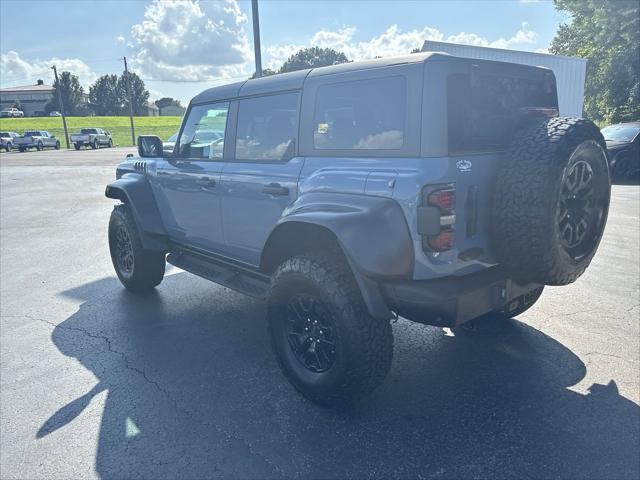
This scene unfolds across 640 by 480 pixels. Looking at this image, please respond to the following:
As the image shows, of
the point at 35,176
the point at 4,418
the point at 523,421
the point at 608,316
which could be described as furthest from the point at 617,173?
the point at 35,176

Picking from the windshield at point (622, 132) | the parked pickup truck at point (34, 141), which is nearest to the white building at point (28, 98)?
the parked pickup truck at point (34, 141)

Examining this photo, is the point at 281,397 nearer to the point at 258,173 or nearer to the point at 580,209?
the point at 258,173

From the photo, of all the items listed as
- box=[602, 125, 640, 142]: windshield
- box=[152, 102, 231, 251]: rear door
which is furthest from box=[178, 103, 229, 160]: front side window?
box=[602, 125, 640, 142]: windshield

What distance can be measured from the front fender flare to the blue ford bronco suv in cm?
169

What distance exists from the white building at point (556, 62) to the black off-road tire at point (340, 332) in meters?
13.0

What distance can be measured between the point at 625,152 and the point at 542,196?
13.1 meters

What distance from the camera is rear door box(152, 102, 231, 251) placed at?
4.02 meters

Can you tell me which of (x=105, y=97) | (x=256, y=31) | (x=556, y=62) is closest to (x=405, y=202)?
(x=256, y=31)

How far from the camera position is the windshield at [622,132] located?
13.3 meters

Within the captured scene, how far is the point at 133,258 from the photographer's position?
5.03 m

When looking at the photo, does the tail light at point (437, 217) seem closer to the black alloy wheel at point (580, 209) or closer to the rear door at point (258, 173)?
the black alloy wheel at point (580, 209)

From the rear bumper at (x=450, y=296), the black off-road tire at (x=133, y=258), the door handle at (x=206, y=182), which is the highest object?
the door handle at (x=206, y=182)

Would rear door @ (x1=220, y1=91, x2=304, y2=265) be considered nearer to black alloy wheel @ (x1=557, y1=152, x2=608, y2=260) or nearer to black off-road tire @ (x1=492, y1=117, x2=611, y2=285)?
black off-road tire @ (x1=492, y1=117, x2=611, y2=285)

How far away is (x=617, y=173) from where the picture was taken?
13.4 metres
